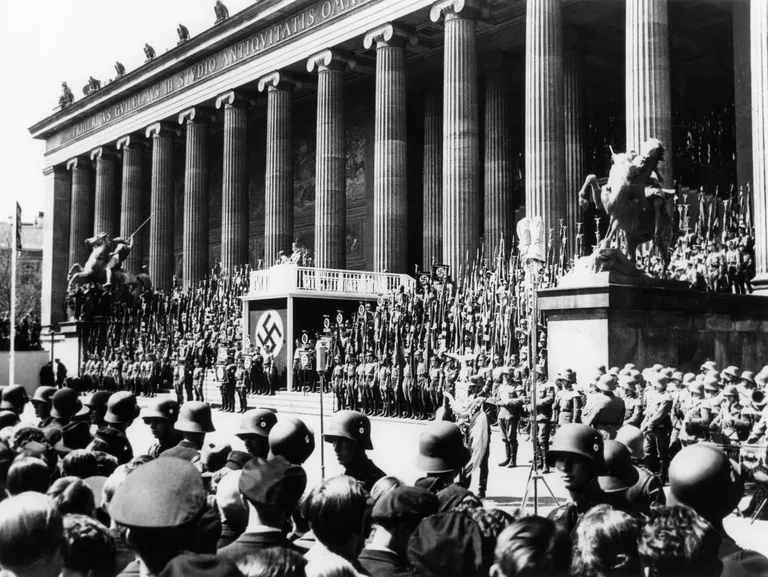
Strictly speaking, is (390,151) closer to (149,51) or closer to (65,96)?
(149,51)

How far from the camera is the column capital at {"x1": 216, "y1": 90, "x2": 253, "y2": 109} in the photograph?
37.8 m

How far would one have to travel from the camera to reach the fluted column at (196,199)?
131 ft

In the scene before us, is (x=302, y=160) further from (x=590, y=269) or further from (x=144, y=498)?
(x=144, y=498)

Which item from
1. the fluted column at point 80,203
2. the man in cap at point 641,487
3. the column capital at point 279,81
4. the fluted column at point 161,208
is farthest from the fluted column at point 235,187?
the man in cap at point 641,487

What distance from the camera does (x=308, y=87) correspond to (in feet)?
124

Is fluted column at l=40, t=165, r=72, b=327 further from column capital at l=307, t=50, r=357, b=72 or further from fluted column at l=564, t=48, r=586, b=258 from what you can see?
fluted column at l=564, t=48, r=586, b=258

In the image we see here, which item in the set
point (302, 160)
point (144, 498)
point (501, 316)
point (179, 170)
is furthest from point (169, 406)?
point (179, 170)

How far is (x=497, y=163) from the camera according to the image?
1241 inches

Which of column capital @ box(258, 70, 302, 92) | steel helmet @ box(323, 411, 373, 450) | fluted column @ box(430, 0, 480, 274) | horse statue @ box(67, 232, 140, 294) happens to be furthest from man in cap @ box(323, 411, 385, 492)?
horse statue @ box(67, 232, 140, 294)

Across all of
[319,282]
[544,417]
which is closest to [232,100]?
[319,282]

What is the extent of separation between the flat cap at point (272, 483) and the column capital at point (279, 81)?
3276 centimetres

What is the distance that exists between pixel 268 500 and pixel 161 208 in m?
40.6

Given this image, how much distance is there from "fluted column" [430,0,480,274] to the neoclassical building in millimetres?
46

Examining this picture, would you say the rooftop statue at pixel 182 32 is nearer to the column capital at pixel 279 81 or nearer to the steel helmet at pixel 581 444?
the column capital at pixel 279 81
